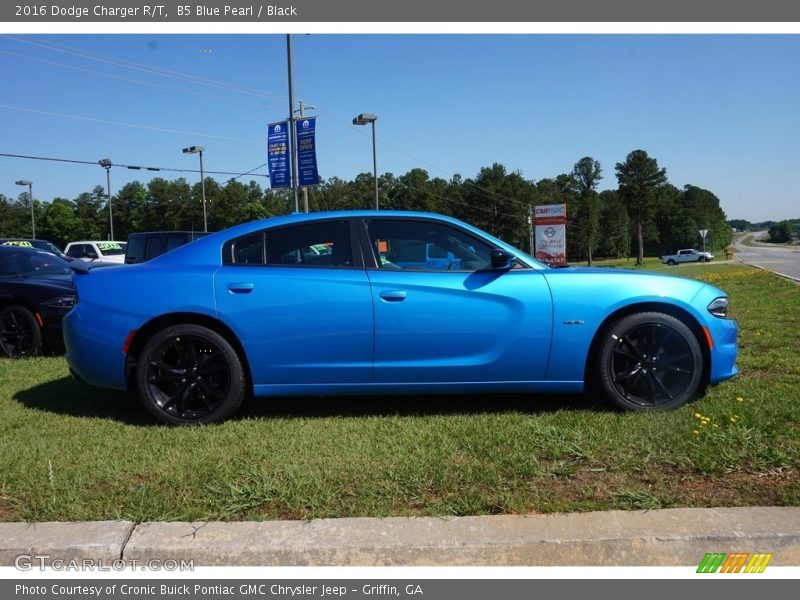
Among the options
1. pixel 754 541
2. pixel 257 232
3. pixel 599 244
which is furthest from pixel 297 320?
pixel 599 244

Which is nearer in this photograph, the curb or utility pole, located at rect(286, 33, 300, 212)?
the curb

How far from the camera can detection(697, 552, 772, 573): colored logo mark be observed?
261 cm

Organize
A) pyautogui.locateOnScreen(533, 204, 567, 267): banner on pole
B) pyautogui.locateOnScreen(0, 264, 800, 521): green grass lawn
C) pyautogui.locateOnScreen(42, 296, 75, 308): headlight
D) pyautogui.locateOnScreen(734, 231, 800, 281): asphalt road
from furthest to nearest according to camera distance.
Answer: pyautogui.locateOnScreen(734, 231, 800, 281): asphalt road
pyautogui.locateOnScreen(533, 204, 567, 267): banner on pole
pyautogui.locateOnScreen(42, 296, 75, 308): headlight
pyautogui.locateOnScreen(0, 264, 800, 521): green grass lawn

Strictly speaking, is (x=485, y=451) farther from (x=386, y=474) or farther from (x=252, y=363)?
(x=252, y=363)

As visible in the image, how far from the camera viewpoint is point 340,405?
15.3ft

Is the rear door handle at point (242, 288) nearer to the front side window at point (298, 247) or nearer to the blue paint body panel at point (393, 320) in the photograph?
the blue paint body panel at point (393, 320)

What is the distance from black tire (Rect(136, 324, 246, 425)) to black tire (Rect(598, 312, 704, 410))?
2.50 metres

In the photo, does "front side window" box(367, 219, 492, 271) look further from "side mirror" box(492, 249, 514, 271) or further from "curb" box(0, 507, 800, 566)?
"curb" box(0, 507, 800, 566)

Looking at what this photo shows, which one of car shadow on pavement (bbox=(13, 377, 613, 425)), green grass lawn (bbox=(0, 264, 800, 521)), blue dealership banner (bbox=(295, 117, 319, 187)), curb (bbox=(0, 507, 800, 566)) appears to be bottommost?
curb (bbox=(0, 507, 800, 566))

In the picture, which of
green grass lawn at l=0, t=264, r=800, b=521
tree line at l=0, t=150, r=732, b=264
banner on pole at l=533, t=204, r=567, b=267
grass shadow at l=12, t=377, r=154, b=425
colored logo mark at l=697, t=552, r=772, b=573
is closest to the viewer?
colored logo mark at l=697, t=552, r=772, b=573

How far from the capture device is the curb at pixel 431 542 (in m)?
2.62

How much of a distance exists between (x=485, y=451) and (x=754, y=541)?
4.55ft

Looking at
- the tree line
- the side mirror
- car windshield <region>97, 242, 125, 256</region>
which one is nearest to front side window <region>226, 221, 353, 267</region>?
the side mirror

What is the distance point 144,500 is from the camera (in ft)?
10.00
